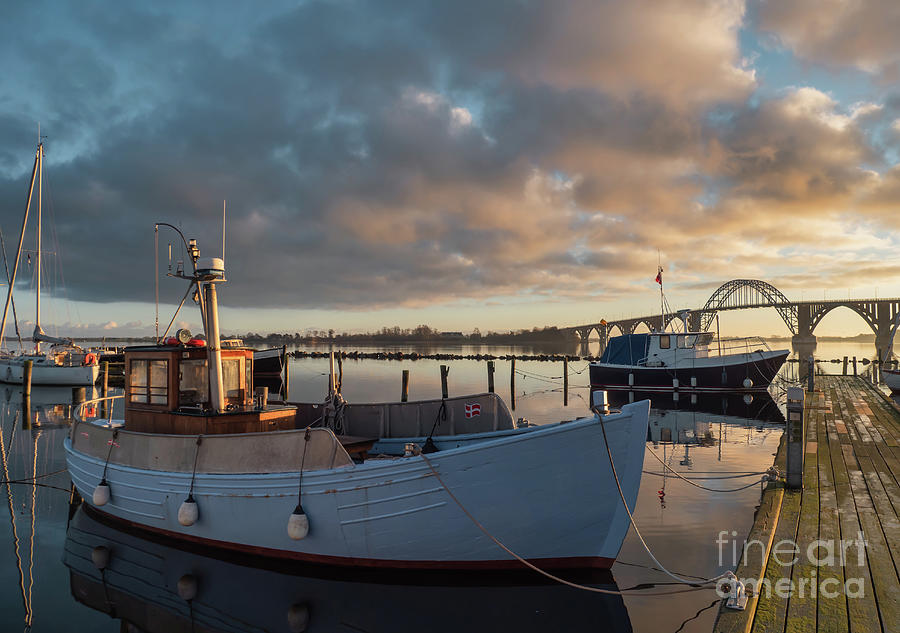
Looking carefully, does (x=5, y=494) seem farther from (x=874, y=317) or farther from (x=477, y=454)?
(x=874, y=317)

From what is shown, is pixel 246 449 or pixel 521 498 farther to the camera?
pixel 246 449

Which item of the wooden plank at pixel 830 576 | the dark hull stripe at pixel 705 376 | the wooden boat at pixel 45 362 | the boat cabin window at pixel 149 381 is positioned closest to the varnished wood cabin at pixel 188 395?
the boat cabin window at pixel 149 381

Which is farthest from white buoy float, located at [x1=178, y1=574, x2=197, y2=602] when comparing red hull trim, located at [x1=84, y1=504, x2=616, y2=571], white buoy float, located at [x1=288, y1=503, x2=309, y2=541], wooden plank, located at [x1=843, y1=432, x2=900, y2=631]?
wooden plank, located at [x1=843, y1=432, x2=900, y2=631]

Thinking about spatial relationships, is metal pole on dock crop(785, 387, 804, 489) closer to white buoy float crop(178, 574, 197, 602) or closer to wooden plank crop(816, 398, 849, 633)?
wooden plank crop(816, 398, 849, 633)

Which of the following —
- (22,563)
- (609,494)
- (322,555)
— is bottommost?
(22,563)

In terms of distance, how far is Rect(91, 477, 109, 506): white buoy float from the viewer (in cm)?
1008

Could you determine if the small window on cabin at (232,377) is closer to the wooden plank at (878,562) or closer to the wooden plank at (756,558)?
the wooden plank at (756,558)

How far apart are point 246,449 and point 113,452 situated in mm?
3660

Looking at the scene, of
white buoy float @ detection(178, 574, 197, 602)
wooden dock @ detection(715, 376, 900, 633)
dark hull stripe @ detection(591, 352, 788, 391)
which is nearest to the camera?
wooden dock @ detection(715, 376, 900, 633)

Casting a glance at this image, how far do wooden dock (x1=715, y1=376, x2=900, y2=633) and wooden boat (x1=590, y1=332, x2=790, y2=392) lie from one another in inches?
823

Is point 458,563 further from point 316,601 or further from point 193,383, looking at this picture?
point 193,383

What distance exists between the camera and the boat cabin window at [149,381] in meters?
10.0

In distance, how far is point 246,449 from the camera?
8352 millimetres

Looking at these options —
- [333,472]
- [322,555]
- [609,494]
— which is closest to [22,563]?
[322,555]
